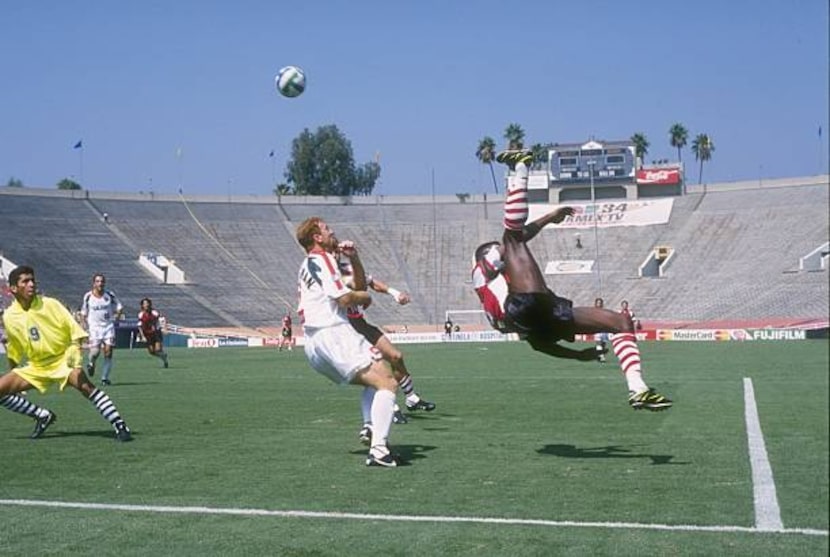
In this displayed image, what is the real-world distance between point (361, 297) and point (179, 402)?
8786 millimetres

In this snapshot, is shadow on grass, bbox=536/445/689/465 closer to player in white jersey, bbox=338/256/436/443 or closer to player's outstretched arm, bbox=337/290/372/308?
player in white jersey, bbox=338/256/436/443

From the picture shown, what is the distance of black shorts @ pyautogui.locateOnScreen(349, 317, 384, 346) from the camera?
42.4 feet

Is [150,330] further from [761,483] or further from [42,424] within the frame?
[761,483]

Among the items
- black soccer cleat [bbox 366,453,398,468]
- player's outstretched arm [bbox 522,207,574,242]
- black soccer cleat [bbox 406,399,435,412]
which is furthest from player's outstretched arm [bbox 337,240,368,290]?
black soccer cleat [bbox 406,399,435,412]

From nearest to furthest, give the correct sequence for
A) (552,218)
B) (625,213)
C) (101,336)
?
1. (552,218)
2. (101,336)
3. (625,213)

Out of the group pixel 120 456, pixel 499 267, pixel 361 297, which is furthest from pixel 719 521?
pixel 120 456

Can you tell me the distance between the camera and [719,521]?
6.62 meters

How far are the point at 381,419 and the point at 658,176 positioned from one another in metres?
75.5

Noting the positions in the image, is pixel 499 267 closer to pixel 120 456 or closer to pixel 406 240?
pixel 120 456

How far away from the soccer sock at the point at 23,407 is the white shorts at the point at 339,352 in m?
4.51

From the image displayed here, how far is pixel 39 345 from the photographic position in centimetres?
1152

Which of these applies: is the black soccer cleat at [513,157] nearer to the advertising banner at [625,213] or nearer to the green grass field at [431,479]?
the green grass field at [431,479]

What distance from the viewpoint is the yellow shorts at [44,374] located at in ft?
37.3

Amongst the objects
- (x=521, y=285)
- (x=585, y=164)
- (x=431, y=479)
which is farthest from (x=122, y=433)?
(x=585, y=164)
